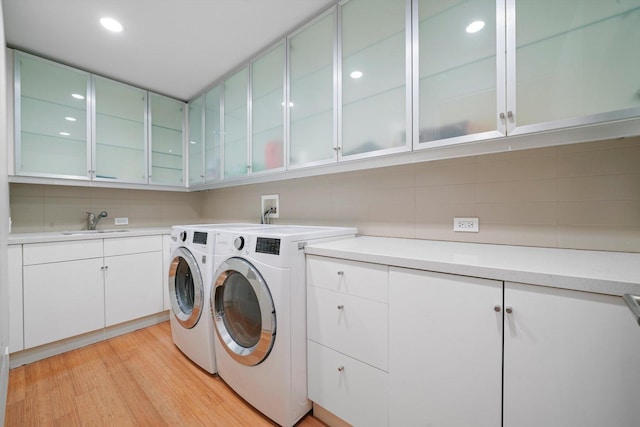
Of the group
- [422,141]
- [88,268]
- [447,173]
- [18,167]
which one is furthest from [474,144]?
[18,167]

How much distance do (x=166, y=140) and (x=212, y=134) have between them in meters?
0.65

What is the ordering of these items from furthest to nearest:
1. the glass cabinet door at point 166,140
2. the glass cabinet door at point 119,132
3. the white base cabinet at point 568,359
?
the glass cabinet door at point 166,140 < the glass cabinet door at point 119,132 < the white base cabinet at point 568,359

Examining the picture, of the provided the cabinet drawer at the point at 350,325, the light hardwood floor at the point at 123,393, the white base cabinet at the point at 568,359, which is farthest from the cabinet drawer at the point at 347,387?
the white base cabinet at the point at 568,359

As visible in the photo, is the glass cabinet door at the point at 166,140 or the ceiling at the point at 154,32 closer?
the ceiling at the point at 154,32

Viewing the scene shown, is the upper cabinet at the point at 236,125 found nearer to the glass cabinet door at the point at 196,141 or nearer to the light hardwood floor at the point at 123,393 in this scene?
the glass cabinet door at the point at 196,141

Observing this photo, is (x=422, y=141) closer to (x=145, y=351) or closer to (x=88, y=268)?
(x=145, y=351)

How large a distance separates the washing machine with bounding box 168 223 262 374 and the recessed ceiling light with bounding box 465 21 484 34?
170cm

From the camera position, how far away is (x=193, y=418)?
132 centimetres

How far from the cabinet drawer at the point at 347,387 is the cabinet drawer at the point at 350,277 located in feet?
1.04

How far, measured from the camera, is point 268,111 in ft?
6.56

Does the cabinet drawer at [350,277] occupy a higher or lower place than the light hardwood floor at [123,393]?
higher

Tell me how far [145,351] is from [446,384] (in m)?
2.17

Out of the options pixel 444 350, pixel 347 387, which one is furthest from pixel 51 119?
pixel 444 350

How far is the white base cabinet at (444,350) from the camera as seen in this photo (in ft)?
2.66
